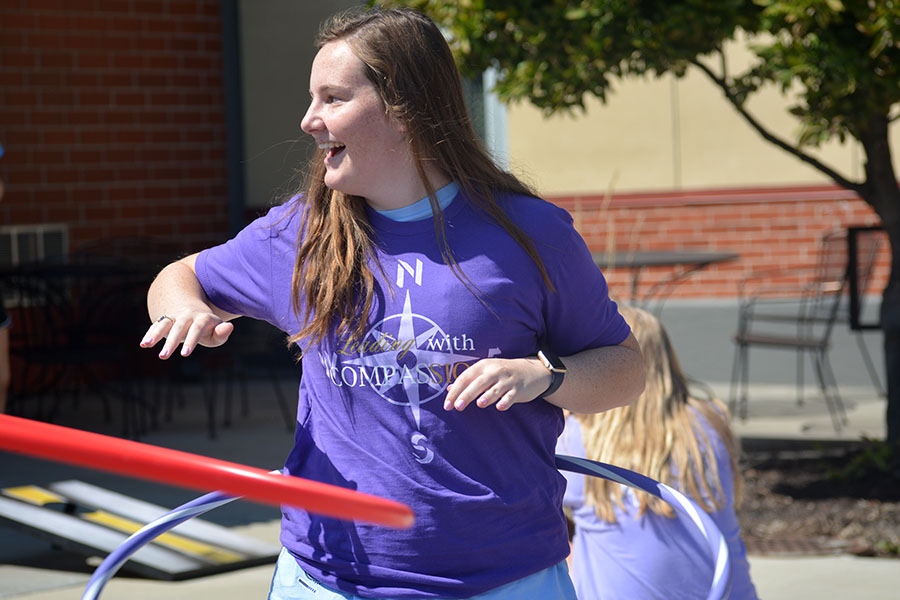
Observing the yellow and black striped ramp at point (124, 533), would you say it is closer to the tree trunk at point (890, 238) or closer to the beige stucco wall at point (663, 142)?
the tree trunk at point (890, 238)

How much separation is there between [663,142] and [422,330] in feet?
26.3

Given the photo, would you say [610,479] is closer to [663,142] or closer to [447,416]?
[447,416]

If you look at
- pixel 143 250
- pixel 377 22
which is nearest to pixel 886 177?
pixel 377 22

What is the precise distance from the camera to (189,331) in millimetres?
2002

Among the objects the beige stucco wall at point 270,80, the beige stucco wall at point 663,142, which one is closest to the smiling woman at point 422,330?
the beige stucco wall at point 663,142

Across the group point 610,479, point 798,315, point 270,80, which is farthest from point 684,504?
point 270,80

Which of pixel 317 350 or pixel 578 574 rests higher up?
pixel 317 350

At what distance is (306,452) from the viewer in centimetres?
218

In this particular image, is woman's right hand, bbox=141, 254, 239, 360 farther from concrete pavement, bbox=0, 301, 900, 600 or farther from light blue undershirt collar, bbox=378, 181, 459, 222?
concrete pavement, bbox=0, 301, 900, 600

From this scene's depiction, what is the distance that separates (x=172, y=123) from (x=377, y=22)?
8.62 meters

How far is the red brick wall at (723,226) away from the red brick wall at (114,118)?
118 inches

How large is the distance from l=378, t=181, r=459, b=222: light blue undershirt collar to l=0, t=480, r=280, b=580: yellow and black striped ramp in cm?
330

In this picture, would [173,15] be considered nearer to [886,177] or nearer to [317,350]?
[886,177]

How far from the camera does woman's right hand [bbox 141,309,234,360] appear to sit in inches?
78.4
